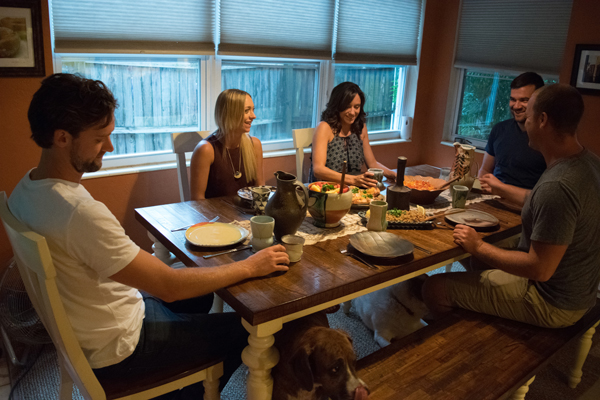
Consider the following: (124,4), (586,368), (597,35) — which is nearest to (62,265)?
(124,4)

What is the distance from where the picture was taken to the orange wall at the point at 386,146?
2.46 m

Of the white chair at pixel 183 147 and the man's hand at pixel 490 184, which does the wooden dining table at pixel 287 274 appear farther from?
the white chair at pixel 183 147

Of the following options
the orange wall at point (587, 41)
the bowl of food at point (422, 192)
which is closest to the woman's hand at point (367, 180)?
the bowl of food at point (422, 192)

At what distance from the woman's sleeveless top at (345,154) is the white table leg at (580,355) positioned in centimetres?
160

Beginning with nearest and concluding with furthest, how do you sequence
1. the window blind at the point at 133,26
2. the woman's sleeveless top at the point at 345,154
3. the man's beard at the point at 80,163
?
the man's beard at the point at 80,163
the window blind at the point at 133,26
the woman's sleeveless top at the point at 345,154

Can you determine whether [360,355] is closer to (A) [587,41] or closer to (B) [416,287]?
(B) [416,287]

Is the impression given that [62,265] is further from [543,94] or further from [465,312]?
[543,94]

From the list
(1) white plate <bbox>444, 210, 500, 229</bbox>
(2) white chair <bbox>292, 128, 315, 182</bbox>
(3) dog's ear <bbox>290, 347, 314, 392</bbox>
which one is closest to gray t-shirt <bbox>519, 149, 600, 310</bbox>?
(1) white plate <bbox>444, 210, 500, 229</bbox>

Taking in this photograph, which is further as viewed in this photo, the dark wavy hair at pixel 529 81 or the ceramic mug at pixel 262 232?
the dark wavy hair at pixel 529 81

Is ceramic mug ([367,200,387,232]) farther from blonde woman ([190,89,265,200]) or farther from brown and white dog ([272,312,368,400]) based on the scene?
blonde woman ([190,89,265,200])

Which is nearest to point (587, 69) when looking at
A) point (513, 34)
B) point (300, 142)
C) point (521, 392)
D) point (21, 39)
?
point (513, 34)

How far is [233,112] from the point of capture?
8.13 ft

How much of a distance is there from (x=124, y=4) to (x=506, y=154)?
2458 millimetres

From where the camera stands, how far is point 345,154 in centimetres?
309
